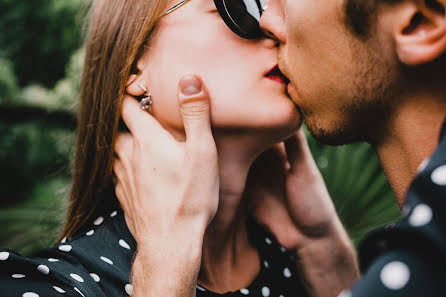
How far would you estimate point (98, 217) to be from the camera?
1.91 m

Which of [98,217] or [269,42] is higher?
[269,42]

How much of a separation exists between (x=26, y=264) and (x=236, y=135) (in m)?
0.82

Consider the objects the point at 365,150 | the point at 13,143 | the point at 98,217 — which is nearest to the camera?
the point at 98,217

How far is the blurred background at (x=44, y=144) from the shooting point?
→ 8.93ft

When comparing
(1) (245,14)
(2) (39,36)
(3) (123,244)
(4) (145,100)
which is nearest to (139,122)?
(4) (145,100)

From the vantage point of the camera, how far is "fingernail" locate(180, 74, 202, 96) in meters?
1.68

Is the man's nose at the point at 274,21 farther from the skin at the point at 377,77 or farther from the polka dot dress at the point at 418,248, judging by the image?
the polka dot dress at the point at 418,248

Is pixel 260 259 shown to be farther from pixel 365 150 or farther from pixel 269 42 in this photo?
pixel 365 150

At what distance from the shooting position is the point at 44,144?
14.0 feet

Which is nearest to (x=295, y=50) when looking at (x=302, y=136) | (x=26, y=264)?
(x=302, y=136)

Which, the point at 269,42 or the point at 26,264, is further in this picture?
the point at 269,42

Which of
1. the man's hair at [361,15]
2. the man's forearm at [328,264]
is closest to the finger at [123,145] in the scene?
the man's forearm at [328,264]

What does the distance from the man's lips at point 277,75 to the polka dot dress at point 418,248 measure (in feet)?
2.83

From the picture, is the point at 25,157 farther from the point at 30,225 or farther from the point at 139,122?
the point at 139,122
